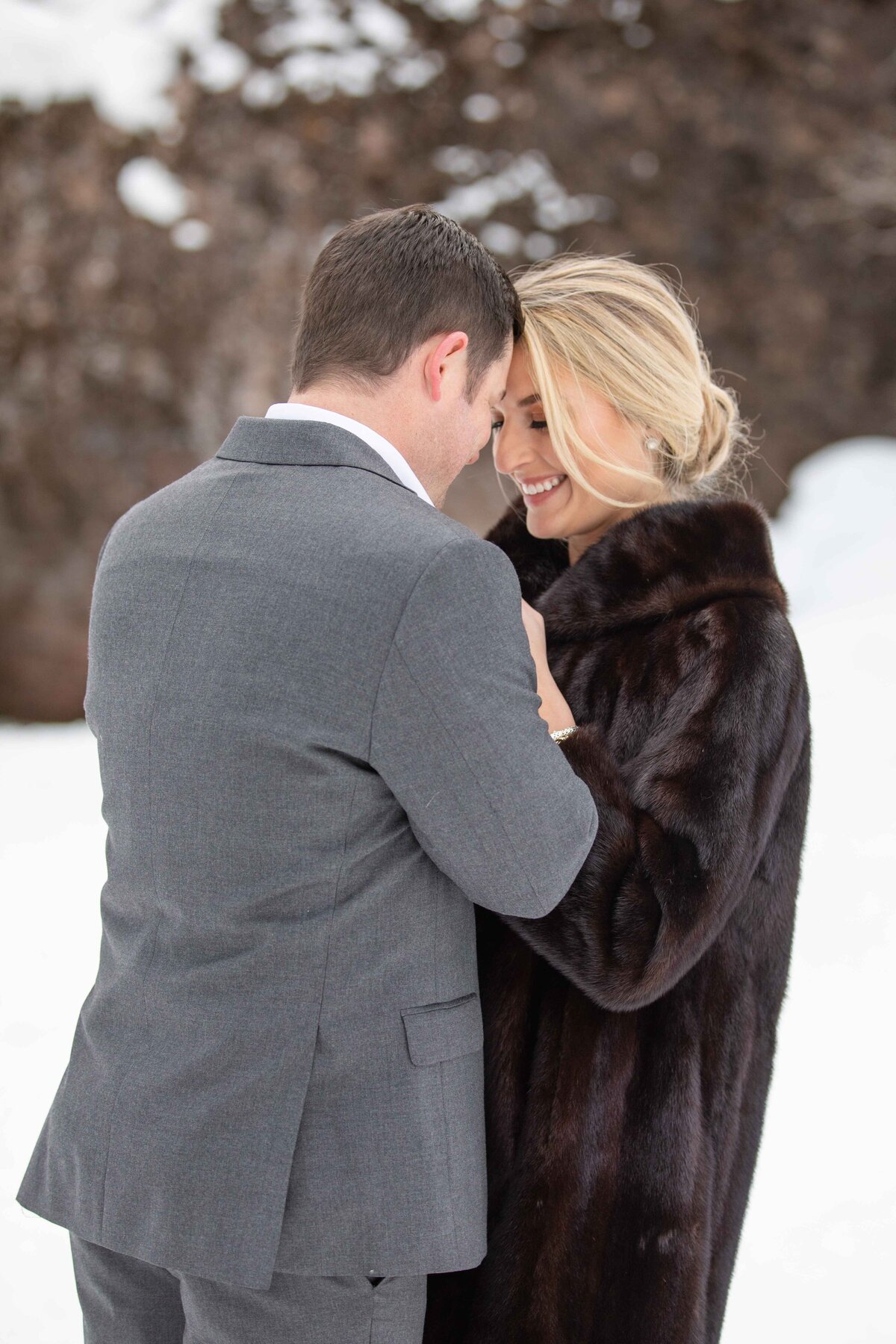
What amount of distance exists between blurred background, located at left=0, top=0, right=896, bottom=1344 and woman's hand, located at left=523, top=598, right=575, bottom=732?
367cm

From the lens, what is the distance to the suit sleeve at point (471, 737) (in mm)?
995

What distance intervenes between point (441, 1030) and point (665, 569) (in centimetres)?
71

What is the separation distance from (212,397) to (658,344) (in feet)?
15.3

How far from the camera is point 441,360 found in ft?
4.00

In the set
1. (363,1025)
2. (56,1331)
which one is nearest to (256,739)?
(363,1025)

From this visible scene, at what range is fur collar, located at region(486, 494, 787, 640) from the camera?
57.2 inches

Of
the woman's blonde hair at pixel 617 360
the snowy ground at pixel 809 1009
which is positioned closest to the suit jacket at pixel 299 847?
the woman's blonde hair at pixel 617 360

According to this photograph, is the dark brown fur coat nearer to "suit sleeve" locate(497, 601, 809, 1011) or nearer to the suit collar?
"suit sleeve" locate(497, 601, 809, 1011)

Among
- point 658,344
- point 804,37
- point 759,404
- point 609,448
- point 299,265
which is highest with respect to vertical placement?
point 804,37

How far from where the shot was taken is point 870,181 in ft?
19.5

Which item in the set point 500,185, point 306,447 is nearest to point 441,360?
point 306,447

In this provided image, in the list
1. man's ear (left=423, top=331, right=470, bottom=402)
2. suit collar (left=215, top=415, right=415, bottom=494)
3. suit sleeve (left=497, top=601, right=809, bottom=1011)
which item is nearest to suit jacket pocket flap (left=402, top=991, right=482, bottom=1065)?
suit sleeve (left=497, top=601, right=809, bottom=1011)

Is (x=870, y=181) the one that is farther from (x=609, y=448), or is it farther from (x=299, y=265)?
(x=609, y=448)

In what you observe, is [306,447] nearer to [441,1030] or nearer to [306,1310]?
[441,1030]
